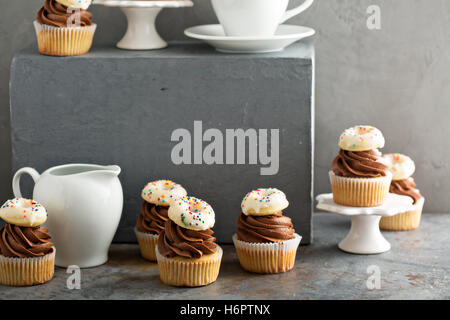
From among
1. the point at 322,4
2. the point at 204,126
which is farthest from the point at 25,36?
the point at 322,4

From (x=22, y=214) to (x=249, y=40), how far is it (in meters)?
0.78

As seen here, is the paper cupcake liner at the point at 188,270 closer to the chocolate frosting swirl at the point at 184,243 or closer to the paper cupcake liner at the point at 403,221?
the chocolate frosting swirl at the point at 184,243

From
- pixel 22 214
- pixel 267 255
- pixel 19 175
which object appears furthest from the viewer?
pixel 19 175

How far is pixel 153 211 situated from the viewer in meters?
2.15

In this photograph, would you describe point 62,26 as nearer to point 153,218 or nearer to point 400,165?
point 153,218

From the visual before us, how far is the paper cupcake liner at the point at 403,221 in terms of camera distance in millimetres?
2396

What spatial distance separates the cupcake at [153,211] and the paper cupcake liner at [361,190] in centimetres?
44

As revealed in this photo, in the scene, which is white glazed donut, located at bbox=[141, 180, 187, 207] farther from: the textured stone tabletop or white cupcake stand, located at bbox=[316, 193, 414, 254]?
white cupcake stand, located at bbox=[316, 193, 414, 254]

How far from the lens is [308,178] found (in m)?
2.25

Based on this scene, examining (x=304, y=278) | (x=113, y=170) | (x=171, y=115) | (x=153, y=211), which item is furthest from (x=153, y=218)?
(x=304, y=278)

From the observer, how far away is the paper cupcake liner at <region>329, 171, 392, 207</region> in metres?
2.14

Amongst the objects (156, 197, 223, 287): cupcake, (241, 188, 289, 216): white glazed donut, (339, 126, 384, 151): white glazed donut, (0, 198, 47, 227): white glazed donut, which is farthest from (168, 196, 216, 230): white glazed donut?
(339, 126, 384, 151): white glazed donut
